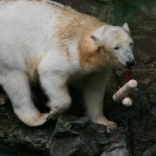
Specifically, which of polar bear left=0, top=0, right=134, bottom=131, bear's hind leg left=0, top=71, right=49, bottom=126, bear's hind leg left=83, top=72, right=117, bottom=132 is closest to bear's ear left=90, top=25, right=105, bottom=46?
polar bear left=0, top=0, right=134, bottom=131

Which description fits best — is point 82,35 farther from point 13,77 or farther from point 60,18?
point 13,77

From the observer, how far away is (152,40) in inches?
377

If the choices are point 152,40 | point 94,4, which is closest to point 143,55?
point 152,40

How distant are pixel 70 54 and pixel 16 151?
5.19 ft

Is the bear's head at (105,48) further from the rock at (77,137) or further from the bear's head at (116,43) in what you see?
the rock at (77,137)

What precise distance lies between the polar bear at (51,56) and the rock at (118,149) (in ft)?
1.27

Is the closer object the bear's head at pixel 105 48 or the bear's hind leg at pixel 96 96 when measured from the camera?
the bear's head at pixel 105 48

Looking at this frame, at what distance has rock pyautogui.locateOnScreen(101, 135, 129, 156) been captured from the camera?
690cm

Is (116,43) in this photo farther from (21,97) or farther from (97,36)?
(21,97)

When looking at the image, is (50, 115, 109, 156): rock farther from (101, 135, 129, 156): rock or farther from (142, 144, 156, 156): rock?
(142, 144, 156, 156): rock

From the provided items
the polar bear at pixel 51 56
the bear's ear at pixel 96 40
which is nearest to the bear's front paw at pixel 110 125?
the polar bear at pixel 51 56

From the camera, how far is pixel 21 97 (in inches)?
292

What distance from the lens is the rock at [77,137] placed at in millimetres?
6996

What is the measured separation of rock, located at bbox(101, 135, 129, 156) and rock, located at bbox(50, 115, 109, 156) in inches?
4.3
